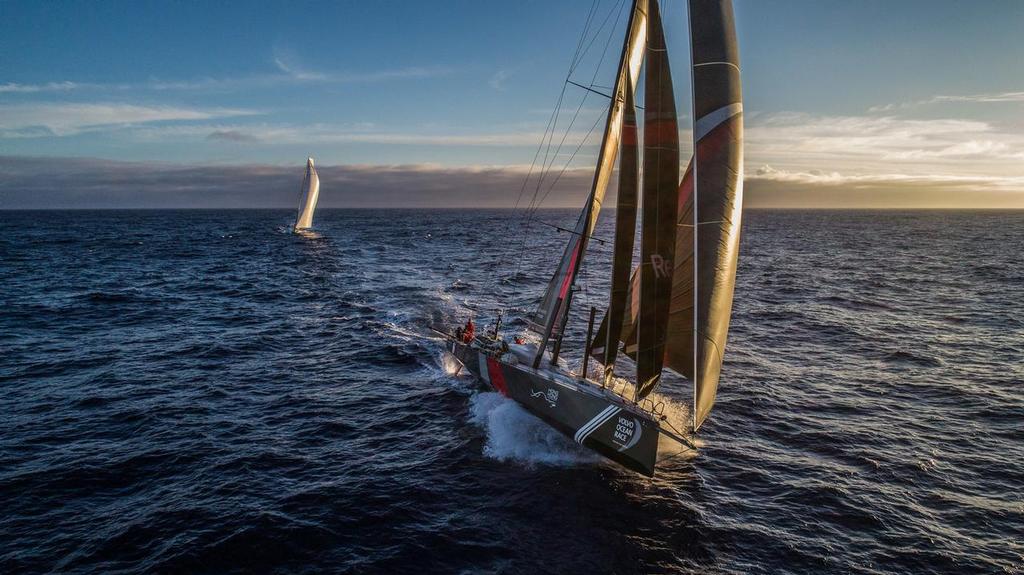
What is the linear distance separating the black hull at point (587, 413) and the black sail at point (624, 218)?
184cm

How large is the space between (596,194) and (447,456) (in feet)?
32.0

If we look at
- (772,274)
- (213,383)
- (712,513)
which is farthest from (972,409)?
(772,274)

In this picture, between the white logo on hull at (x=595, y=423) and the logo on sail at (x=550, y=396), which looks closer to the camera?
the white logo on hull at (x=595, y=423)

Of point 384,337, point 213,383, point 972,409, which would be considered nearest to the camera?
point 972,409

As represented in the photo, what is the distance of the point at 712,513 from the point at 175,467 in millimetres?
15577

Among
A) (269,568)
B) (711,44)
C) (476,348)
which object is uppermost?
(711,44)

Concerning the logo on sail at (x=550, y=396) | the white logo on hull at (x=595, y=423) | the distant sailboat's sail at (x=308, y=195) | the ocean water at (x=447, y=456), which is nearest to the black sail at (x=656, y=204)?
the white logo on hull at (x=595, y=423)

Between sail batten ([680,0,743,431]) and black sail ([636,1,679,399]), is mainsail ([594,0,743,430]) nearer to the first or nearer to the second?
sail batten ([680,0,743,431])

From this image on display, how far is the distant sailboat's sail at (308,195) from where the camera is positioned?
98.9 m

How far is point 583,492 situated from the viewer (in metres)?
15.3

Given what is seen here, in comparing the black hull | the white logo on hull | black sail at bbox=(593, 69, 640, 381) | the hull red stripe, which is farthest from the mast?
the white logo on hull

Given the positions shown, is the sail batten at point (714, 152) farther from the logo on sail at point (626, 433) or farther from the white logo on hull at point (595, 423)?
the white logo on hull at point (595, 423)

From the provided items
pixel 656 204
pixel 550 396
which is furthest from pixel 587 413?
pixel 656 204

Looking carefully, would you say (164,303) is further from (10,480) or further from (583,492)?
(583,492)
